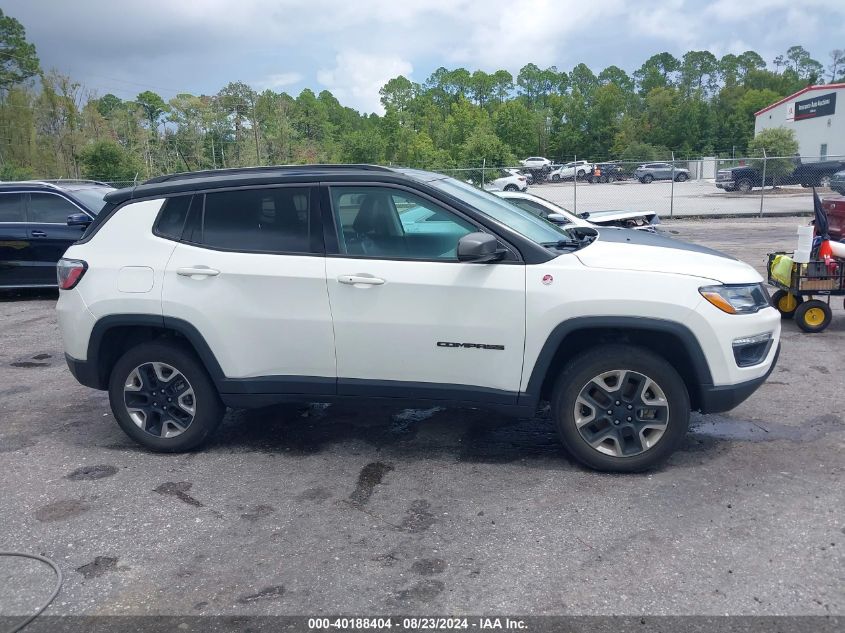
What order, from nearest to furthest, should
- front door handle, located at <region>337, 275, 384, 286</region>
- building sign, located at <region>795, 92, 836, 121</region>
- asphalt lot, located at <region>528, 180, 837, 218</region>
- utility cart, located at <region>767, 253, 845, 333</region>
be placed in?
front door handle, located at <region>337, 275, 384, 286</region> < utility cart, located at <region>767, 253, 845, 333</region> < asphalt lot, located at <region>528, 180, 837, 218</region> < building sign, located at <region>795, 92, 836, 121</region>

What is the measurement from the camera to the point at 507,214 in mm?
5059

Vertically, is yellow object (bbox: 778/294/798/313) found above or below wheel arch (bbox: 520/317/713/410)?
below

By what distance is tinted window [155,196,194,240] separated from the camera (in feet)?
16.5

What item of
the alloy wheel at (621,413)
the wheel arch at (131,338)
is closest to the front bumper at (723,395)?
the alloy wheel at (621,413)

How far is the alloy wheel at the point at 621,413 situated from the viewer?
4492 millimetres

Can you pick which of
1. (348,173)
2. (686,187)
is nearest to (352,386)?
(348,173)

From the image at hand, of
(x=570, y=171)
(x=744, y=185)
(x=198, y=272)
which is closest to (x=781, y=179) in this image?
(x=744, y=185)

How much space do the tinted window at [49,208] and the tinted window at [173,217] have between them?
7.06 meters

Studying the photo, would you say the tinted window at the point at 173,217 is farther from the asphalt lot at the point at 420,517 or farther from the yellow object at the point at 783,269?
the yellow object at the point at 783,269

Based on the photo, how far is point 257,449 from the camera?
17.3ft

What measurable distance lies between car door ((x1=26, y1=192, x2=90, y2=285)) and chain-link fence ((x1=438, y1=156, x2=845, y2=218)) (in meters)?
16.4

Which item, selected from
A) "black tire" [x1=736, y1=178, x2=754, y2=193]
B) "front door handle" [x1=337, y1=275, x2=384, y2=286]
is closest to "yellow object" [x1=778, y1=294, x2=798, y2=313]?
"front door handle" [x1=337, y1=275, x2=384, y2=286]

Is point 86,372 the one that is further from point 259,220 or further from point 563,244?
point 563,244

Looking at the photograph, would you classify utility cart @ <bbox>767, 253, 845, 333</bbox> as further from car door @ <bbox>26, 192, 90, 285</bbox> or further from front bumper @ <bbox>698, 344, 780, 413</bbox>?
car door @ <bbox>26, 192, 90, 285</bbox>
